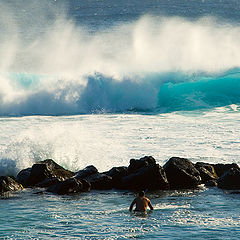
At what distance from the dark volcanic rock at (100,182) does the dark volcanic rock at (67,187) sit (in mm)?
527

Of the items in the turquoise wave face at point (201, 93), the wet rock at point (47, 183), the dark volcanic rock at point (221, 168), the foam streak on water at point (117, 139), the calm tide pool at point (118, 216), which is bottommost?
the calm tide pool at point (118, 216)

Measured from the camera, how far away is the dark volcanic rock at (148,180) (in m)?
A: 15.6

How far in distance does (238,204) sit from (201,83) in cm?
2372

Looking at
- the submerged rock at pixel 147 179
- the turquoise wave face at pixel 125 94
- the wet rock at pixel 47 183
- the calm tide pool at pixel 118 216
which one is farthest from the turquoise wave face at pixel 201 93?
the calm tide pool at pixel 118 216

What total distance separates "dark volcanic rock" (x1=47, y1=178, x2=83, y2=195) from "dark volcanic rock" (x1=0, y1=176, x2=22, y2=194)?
2.76 ft

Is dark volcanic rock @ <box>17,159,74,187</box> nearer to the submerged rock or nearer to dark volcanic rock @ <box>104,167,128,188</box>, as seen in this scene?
dark volcanic rock @ <box>104,167,128,188</box>

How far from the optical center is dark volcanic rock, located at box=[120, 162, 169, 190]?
51.1ft

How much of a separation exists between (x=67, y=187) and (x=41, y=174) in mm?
1458

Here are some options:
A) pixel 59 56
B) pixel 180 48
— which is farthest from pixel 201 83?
pixel 59 56

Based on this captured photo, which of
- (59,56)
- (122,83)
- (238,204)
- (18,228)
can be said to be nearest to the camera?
(18,228)

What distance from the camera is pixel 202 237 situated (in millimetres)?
11094

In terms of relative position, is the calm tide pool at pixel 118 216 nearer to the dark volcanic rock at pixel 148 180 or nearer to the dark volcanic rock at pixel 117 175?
the dark volcanic rock at pixel 148 180

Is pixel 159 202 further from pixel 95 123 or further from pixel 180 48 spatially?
pixel 180 48

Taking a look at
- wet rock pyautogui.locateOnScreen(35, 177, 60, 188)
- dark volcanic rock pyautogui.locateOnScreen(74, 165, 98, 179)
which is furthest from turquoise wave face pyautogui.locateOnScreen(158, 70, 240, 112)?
wet rock pyautogui.locateOnScreen(35, 177, 60, 188)
